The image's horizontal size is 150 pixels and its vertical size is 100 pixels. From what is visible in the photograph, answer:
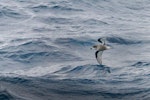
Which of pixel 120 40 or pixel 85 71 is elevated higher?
pixel 120 40

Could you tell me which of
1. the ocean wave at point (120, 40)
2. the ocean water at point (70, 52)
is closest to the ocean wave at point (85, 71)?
the ocean water at point (70, 52)

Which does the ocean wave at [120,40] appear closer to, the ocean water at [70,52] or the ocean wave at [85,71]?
the ocean water at [70,52]

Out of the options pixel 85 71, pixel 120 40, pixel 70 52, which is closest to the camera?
pixel 85 71

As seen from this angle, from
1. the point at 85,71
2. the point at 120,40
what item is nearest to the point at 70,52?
the point at 85,71

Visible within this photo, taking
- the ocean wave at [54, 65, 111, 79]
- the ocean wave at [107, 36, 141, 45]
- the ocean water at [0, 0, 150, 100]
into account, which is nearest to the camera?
the ocean water at [0, 0, 150, 100]

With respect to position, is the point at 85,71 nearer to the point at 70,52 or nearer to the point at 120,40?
the point at 70,52

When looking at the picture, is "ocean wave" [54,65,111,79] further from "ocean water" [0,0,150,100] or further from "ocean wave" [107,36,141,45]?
"ocean wave" [107,36,141,45]

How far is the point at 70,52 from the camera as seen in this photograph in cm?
2561

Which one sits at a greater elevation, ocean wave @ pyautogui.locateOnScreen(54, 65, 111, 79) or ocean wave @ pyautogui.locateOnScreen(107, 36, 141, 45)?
ocean wave @ pyautogui.locateOnScreen(107, 36, 141, 45)

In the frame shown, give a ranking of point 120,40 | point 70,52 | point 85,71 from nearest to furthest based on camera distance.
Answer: point 85,71
point 70,52
point 120,40

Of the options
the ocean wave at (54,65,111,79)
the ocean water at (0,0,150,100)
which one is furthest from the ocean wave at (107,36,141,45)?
the ocean wave at (54,65,111,79)

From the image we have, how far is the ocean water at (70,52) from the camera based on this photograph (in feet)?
67.9

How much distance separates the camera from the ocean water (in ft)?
67.9

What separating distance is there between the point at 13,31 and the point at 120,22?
8.88 meters
